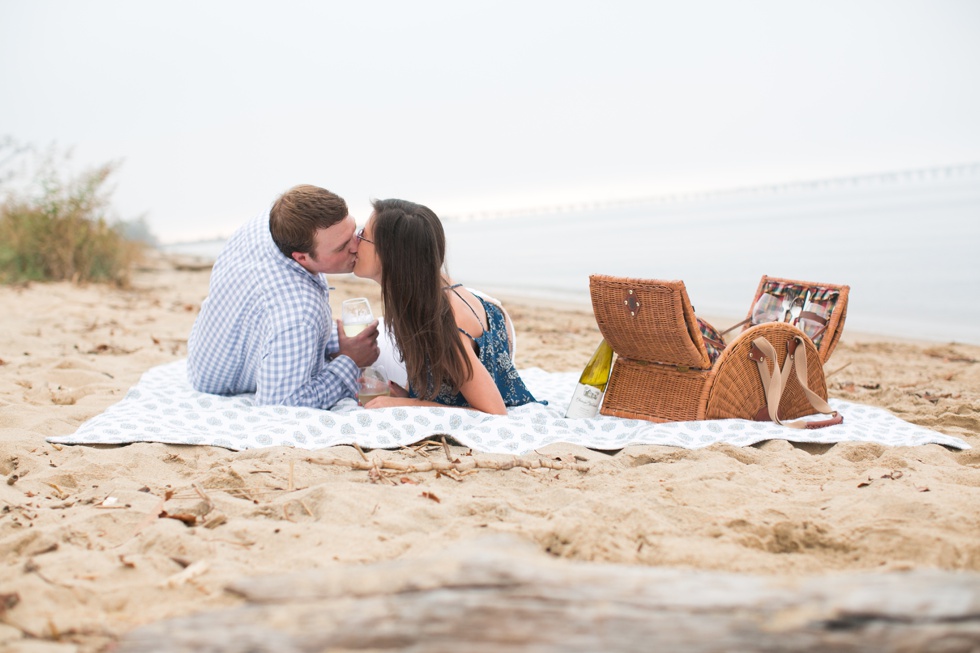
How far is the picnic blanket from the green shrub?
657 cm

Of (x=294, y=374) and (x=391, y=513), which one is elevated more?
(x=294, y=374)

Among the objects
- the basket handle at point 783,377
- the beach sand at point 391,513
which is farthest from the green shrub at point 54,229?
the basket handle at point 783,377

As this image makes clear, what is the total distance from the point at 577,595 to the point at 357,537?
2.99 feet

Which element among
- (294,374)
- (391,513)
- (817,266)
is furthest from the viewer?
(817,266)

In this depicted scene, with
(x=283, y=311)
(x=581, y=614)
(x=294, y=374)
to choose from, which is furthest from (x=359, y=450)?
(x=581, y=614)

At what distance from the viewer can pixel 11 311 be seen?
23.6 feet

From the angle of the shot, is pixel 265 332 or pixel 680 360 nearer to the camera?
pixel 680 360

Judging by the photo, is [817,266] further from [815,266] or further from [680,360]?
[680,360]

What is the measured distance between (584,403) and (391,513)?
1.82 meters

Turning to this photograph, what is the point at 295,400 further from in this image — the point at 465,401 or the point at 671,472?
the point at 671,472

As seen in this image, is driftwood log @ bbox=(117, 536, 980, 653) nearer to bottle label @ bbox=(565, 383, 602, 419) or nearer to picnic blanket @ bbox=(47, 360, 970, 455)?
picnic blanket @ bbox=(47, 360, 970, 455)

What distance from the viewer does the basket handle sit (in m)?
3.80

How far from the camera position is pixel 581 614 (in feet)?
4.72

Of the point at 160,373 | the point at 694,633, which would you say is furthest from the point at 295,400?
the point at 694,633
